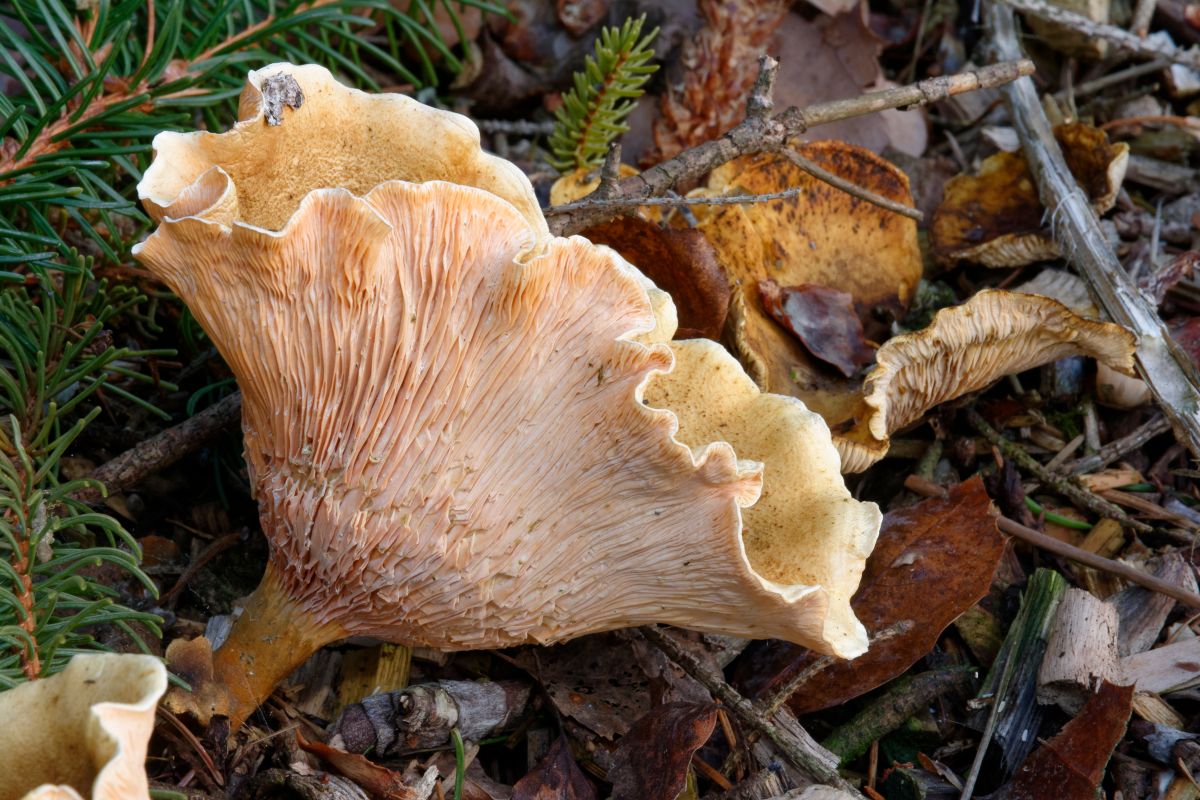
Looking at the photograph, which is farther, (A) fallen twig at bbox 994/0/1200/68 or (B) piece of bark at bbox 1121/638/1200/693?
(A) fallen twig at bbox 994/0/1200/68

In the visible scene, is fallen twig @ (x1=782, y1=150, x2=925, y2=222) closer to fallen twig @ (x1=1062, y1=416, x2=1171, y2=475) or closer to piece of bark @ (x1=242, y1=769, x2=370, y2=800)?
fallen twig @ (x1=1062, y1=416, x2=1171, y2=475)

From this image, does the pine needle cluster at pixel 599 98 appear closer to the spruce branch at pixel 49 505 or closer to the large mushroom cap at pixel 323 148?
the large mushroom cap at pixel 323 148

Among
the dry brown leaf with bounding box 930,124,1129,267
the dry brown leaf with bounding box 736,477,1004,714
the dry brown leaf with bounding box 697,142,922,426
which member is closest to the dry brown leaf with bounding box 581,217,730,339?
the dry brown leaf with bounding box 697,142,922,426

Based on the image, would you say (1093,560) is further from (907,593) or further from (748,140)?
(748,140)

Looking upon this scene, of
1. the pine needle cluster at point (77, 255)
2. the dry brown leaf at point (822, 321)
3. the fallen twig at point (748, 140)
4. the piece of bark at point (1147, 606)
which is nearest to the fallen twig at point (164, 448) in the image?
the pine needle cluster at point (77, 255)

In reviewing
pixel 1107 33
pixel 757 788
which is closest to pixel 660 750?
pixel 757 788

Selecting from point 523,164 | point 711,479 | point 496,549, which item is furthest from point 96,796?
point 523,164
